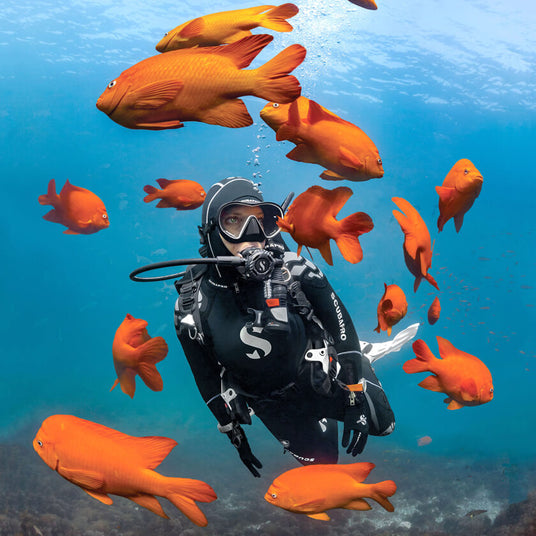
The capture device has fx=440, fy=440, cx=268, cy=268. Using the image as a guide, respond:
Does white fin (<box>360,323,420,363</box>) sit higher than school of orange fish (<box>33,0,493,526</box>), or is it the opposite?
school of orange fish (<box>33,0,493,526</box>)

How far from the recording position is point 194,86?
1714 mm

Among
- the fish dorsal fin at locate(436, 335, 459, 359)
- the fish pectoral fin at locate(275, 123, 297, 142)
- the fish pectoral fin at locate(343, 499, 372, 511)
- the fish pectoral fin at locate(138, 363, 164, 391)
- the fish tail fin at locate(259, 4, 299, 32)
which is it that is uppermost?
the fish tail fin at locate(259, 4, 299, 32)

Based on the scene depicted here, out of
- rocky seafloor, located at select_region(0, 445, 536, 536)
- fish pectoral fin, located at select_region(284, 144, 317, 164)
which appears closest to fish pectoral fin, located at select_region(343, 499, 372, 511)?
fish pectoral fin, located at select_region(284, 144, 317, 164)

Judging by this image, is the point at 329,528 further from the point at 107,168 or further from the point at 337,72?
the point at 107,168

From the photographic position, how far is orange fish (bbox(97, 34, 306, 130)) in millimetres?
1672

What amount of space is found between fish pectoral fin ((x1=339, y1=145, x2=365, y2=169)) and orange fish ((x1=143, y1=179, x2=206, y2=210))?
1.70 meters

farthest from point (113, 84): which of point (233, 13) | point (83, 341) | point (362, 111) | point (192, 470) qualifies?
point (83, 341)

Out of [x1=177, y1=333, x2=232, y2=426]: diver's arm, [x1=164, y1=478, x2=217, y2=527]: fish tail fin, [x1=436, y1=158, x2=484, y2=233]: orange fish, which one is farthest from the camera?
[x1=177, y1=333, x2=232, y2=426]: diver's arm

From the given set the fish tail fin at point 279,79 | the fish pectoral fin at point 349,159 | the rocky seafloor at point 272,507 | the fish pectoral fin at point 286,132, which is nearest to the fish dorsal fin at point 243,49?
the fish tail fin at point 279,79

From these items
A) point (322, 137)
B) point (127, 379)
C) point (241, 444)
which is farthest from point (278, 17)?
point (241, 444)

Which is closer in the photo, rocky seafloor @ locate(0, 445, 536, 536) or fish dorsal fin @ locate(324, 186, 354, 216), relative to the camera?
fish dorsal fin @ locate(324, 186, 354, 216)

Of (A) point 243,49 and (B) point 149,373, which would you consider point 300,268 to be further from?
(A) point 243,49

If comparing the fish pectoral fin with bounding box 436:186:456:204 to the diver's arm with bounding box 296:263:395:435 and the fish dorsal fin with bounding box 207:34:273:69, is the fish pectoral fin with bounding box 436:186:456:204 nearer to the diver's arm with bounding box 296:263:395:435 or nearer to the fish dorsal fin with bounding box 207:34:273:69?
the diver's arm with bounding box 296:263:395:435

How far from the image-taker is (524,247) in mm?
41688
